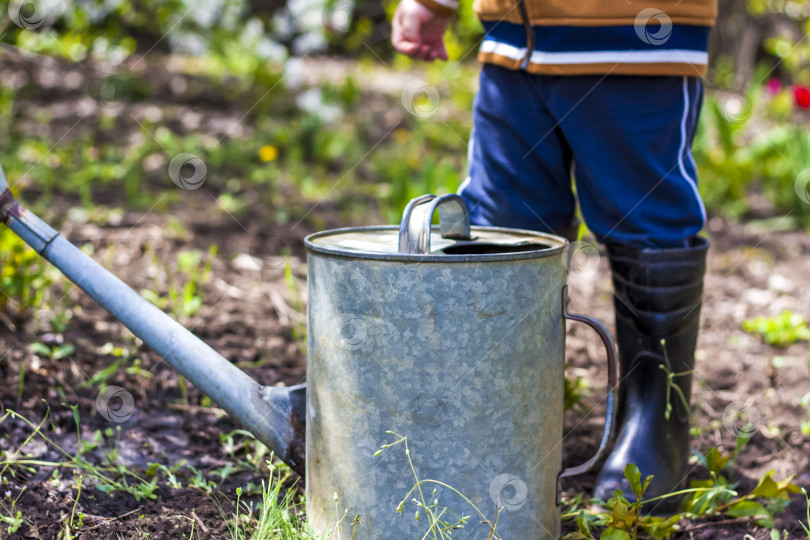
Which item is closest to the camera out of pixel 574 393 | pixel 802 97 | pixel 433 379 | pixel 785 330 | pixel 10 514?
pixel 433 379

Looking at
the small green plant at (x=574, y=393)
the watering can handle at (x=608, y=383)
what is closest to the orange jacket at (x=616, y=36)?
the watering can handle at (x=608, y=383)

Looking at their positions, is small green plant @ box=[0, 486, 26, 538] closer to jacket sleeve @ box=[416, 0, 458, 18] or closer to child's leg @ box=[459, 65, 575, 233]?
child's leg @ box=[459, 65, 575, 233]

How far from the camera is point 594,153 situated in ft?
4.75

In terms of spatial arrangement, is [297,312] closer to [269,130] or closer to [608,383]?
[608,383]

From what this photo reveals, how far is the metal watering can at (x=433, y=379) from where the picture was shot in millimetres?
1069

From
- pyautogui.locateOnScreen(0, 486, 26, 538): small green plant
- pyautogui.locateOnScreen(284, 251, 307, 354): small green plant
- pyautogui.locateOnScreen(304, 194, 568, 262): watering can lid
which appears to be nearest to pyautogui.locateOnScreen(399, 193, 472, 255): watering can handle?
pyautogui.locateOnScreen(304, 194, 568, 262): watering can lid

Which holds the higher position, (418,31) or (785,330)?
(418,31)

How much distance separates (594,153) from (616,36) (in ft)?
0.69

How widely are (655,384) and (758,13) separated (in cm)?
570

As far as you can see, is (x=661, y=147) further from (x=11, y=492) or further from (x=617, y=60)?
(x=11, y=492)

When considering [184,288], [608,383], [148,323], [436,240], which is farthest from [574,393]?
[184,288]

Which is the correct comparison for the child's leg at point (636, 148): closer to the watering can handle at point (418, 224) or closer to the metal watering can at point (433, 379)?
the metal watering can at point (433, 379)

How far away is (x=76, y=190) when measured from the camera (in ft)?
10.2

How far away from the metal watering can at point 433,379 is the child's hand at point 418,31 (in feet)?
1.60
